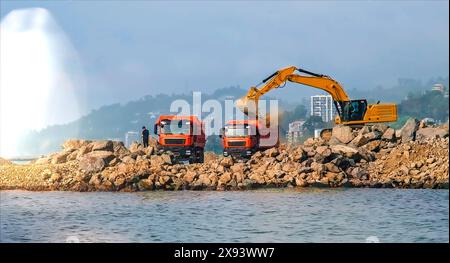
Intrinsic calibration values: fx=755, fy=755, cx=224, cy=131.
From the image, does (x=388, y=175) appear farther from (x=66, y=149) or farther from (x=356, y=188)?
(x=66, y=149)

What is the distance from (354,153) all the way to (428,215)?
12.1 meters

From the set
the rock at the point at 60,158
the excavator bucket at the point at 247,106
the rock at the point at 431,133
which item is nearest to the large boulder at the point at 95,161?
the rock at the point at 60,158

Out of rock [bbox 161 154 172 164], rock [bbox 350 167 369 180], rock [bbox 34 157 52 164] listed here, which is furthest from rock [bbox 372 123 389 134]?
rock [bbox 34 157 52 164]

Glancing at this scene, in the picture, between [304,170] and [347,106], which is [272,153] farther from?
[347,106]

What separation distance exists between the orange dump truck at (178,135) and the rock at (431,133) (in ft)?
40.0

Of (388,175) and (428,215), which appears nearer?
(428,215)

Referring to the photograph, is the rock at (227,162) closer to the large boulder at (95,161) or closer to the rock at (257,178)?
the rock at (257,178)

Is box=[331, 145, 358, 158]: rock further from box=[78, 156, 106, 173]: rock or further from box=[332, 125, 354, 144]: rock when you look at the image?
box=[78, 156, 106, 173]: rock

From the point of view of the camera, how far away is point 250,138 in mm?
36625

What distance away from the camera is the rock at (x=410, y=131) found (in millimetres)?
39250

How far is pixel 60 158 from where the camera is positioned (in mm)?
37594

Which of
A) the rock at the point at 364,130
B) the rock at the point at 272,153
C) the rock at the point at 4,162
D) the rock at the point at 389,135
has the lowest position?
the rock at the point at 4,162

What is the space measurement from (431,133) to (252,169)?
12.1 meters
